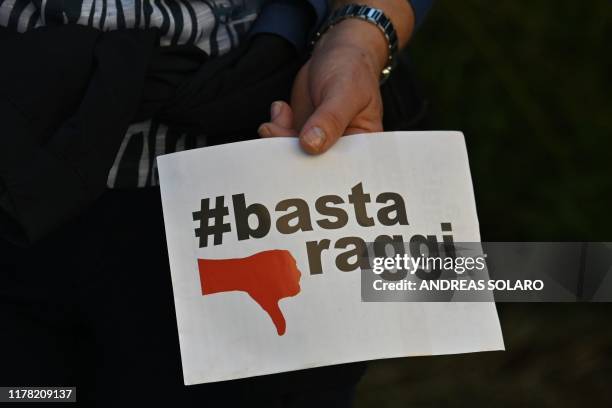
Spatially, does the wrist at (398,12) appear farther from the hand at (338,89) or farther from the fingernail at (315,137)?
the fingernail at (315,137)

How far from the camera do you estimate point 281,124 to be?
100 centimetres

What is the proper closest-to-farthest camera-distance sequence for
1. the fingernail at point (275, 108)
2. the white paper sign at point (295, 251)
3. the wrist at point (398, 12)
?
the white paper sign at point (295, 251) → the fingernail at point (275, 108) → the wrist at point (398, 12)

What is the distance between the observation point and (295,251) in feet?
3.02

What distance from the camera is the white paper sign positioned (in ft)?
2.97

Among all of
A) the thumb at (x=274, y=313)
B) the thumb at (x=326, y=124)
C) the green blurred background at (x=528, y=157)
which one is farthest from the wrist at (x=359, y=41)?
the green blurred background at (x=528, y=157)

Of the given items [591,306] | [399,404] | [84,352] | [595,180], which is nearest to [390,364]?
[399,404]

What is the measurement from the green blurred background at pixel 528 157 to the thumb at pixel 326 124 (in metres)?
1.31

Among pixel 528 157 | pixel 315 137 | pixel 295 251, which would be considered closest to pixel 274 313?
pixel 295 251

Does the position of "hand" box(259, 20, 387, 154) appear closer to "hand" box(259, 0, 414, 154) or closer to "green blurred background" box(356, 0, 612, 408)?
"hand" box(259, 0, 414, 154)

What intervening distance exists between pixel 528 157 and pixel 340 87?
1.47 m

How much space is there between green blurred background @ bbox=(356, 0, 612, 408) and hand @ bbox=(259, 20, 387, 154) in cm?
117

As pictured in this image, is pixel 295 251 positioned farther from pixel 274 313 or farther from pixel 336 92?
pixel 336 92

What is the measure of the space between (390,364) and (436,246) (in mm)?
1533

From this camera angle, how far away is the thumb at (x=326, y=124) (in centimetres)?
92
